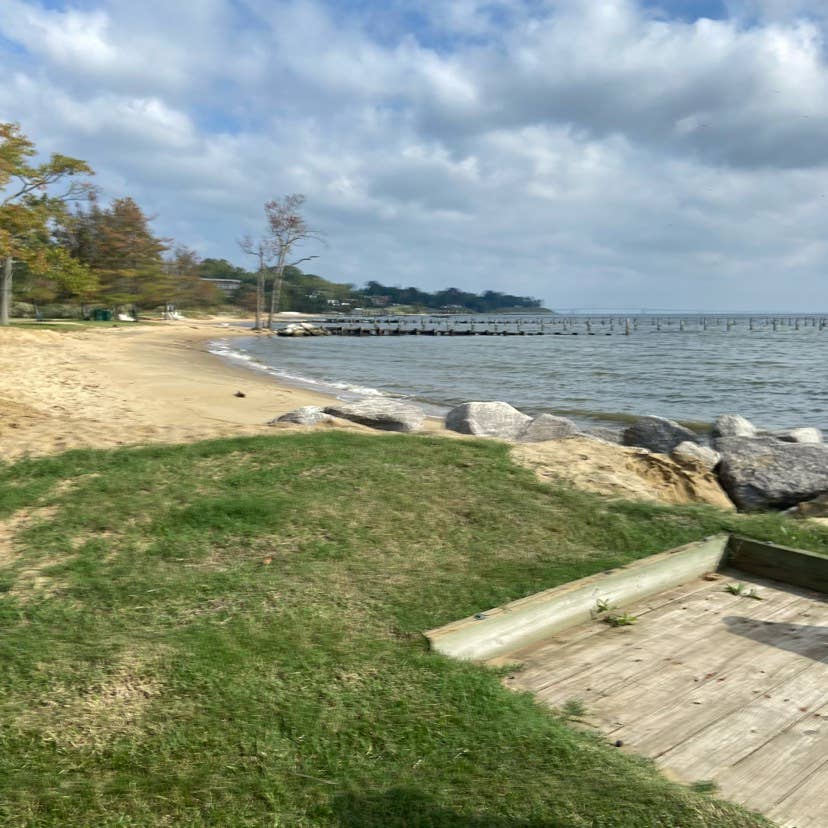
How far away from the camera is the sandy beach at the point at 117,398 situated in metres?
8.28

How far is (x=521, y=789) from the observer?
8.44ft

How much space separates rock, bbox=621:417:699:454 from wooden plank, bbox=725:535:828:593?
6.99 m

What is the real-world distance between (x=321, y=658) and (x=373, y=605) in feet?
2.32

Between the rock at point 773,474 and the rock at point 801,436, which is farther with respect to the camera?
the rock at point 801,436

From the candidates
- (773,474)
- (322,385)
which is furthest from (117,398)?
(773,474)

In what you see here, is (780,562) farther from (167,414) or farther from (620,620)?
(167,414)

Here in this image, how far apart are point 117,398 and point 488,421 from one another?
7077 mm

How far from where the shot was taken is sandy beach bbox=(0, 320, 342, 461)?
8.28 metres

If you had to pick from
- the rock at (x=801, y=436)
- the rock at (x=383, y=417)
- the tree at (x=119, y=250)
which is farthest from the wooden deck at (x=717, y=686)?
the tree at (x=119, y=250)

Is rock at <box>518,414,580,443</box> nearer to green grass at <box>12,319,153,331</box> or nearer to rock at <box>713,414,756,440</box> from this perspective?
rock at <box>713,414,756,440</box>

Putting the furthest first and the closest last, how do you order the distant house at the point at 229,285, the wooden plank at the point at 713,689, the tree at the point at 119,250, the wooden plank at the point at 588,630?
1. the distant house at the point at 229,285
2. the tree at the point at 119,250
3. the wooden plank at the point at 588,630
4. the wooden plank at the point at 713,689

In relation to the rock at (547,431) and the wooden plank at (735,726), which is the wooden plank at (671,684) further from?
the rock at (547,431)

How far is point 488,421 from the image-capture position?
499 inches

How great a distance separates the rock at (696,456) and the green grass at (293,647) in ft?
9.22
